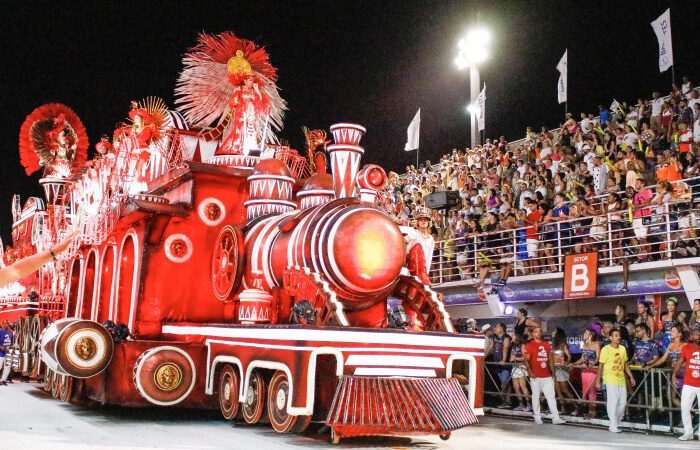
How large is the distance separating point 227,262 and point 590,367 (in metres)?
6.05

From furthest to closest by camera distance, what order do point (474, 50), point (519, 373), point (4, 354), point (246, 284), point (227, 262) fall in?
point (474, 50) < point (4, 354) < point (519, 373) < point (227, 262) < point (246, 284)

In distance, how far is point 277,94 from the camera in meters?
12.2

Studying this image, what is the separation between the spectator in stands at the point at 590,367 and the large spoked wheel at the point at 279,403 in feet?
19.3

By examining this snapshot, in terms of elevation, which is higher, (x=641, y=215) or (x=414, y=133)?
(x=414, y=133)

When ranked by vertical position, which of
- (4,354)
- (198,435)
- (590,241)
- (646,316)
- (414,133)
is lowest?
(198,435)

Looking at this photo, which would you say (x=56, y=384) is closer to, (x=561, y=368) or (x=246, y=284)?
(x=246, y=284)

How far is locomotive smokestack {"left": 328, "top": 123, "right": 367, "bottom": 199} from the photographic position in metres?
8.99

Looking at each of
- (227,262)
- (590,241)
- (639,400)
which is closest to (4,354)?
(227,262)

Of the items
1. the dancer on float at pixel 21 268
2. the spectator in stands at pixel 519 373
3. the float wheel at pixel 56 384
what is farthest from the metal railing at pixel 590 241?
the dancer on float at pixel 21 268

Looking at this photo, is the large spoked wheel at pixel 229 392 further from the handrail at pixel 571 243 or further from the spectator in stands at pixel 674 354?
the handrail at pixel 571 243

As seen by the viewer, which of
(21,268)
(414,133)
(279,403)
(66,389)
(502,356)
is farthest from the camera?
(414,133)

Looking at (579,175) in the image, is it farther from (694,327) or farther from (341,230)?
(341,230)

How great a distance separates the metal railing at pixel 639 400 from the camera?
10.8 m

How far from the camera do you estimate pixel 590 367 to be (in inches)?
463
